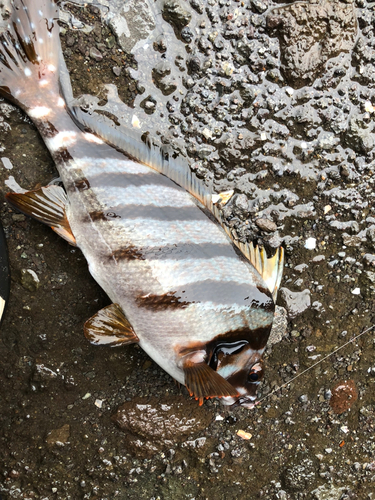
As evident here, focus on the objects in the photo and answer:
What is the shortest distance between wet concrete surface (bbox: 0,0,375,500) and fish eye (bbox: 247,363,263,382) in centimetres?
43

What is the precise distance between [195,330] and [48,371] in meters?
1.15

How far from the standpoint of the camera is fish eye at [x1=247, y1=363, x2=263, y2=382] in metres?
2.47

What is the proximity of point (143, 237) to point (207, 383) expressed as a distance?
917 millimetres

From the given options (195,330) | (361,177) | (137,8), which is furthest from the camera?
(361,177)

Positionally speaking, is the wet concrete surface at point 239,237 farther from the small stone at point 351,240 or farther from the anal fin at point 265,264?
the anal fin at point 265,264

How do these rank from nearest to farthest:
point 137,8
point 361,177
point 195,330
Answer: point 195,330 → point 137,8 → point 361,177

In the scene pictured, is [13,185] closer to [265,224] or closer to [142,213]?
[142,213]

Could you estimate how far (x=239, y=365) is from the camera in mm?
2445

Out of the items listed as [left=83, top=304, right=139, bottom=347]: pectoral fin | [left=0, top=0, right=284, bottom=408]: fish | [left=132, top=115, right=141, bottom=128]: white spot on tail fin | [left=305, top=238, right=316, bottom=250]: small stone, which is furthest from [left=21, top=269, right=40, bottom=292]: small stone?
[left=305, top=238, right=316, bottom=250]: small stone

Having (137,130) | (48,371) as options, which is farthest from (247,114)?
(48,371)

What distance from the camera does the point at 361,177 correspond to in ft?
9.39

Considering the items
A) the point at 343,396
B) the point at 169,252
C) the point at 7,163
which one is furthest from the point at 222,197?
the point at 343,396

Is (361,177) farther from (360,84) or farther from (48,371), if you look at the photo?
(48,371)

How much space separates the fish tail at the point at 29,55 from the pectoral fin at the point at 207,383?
6.18 feet
